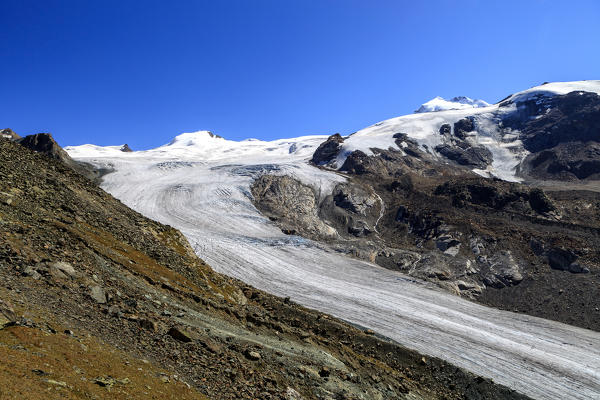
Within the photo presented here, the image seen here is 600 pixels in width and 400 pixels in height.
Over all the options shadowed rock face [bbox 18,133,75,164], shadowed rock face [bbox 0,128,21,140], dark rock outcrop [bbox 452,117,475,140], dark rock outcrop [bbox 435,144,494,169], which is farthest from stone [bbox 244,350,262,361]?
dark rock outcrop [bbox 452,117,475,140]

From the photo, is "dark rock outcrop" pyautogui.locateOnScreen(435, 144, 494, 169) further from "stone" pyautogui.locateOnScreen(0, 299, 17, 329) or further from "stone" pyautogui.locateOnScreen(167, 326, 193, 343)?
"stone" pyautogui.locateOnScreen(0, 299, 17, 329)

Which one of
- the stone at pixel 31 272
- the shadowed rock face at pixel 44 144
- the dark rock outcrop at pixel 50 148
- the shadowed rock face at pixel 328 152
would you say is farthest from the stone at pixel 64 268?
the shadowed rock face at pixel 328 152

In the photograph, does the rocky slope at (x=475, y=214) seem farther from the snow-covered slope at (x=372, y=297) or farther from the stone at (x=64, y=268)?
the stone at (x=64, y=268)

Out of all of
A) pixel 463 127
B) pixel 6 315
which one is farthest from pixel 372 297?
pixel 463 127

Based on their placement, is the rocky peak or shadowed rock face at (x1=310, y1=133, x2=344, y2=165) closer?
the rocky peak

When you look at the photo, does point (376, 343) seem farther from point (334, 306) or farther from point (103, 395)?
point (103, 395)

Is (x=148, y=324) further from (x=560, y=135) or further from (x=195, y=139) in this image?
(x=195, y=139)
